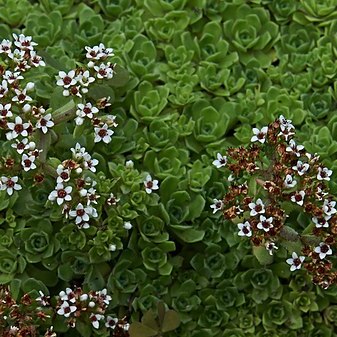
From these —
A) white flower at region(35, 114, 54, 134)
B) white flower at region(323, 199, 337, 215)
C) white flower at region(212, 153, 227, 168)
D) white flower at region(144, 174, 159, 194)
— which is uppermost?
white flower at region(35, 114, 54, 134)

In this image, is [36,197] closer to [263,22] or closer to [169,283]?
[169,283]

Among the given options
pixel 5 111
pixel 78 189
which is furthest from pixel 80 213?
pixel 5 111

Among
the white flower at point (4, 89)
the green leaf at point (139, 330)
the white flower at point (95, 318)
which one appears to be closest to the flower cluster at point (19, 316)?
the white flower at point (95, 318)

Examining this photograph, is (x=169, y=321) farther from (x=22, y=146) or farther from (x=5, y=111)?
(x=5, y=111)

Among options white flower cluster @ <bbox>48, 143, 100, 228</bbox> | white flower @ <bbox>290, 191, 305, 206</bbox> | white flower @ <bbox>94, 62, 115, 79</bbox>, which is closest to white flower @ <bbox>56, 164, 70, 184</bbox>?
white flower cluster @ <bbox>48, 143, 100, 228</bbox>

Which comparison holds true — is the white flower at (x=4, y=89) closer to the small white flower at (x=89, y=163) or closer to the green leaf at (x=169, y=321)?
the small white flower at (x=89, y=163)

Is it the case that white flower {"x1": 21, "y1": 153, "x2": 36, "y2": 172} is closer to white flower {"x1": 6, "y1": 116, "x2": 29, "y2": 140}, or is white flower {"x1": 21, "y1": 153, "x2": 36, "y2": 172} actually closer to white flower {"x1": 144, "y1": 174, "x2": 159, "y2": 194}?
white flower {"x1": 6, "y1": 116, "x2": 29, "y2": 140}

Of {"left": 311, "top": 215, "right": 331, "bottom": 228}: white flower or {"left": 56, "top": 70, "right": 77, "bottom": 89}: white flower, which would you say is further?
{"left": 56, "top": 70, "right": 77, "bottom": 89}: white flower
